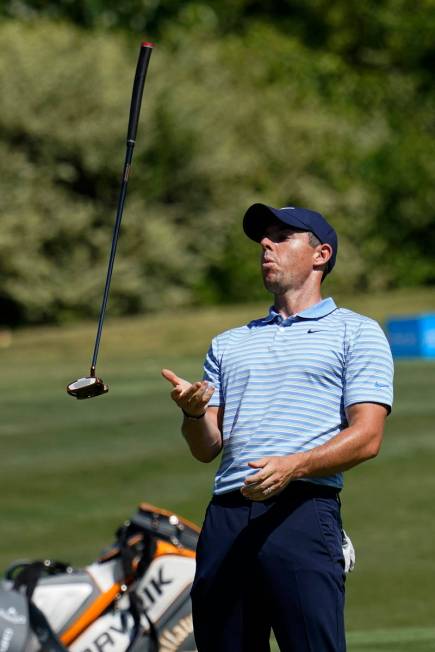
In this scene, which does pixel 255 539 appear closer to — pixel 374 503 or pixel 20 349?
pixel 374 503

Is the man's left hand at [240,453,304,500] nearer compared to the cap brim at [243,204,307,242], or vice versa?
the man's left hand at [240,453,304,500]

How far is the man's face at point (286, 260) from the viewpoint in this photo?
13.8ft

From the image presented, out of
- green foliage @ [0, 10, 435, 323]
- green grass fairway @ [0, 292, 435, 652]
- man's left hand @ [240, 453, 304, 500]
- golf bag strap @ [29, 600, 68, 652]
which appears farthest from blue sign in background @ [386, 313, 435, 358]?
man's left hand @ [240, 453, 304, 500]

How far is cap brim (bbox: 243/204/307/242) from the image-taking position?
4.20 m

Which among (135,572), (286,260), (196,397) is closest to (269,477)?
(196,397)

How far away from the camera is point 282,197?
133 ft

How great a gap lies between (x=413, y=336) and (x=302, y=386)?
685 inches

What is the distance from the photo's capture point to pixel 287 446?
4027 millimetres

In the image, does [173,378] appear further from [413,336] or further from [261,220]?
[413,336]

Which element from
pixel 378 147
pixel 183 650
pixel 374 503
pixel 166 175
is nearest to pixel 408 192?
pixel 378 147

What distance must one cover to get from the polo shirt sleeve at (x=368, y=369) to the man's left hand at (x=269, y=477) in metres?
0.31

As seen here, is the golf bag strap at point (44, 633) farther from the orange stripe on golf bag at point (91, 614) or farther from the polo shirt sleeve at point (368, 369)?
the polo shirt sleeve at point (368, 369)

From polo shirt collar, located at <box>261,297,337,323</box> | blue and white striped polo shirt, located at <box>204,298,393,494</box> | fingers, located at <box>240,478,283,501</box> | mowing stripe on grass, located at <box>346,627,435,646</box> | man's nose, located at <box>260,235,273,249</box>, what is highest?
man's nose, located at <box>260,235,273,249</box>

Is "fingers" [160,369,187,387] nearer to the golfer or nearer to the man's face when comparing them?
the golfer
